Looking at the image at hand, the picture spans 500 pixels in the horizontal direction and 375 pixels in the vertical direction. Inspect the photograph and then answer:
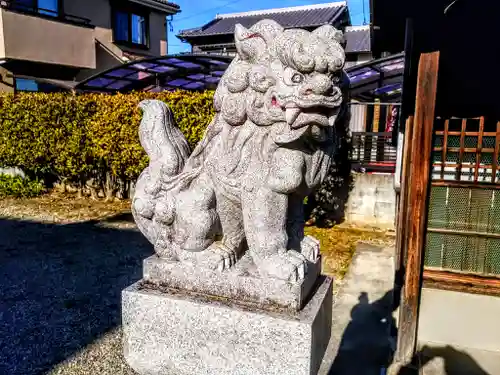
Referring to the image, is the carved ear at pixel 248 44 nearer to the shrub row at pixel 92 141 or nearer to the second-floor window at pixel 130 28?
the shrub row at pixel 92 141

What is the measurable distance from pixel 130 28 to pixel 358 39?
8538 millimetres

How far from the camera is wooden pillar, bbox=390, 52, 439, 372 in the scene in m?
3.18

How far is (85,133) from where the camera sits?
8.62 metres

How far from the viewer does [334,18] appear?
15945mm

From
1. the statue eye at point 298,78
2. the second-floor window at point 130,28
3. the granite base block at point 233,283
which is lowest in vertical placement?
the granite base block at point 233,283

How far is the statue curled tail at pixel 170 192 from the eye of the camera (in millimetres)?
2023

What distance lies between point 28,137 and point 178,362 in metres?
8.49

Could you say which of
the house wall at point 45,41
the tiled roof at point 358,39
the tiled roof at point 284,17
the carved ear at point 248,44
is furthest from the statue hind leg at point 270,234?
the tiled roof at point 284,17

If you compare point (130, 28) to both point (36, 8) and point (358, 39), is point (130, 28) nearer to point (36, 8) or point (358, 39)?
point (36, 8)

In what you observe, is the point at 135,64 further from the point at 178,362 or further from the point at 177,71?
the point at 178,362

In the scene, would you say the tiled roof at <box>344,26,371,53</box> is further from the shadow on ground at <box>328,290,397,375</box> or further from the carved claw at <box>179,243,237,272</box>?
the carved claw at <box>179,243,237,272</box>

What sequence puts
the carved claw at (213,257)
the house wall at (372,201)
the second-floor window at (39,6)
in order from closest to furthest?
the carved claw at (213,257) → the house wall at (372,201) → the second-floor window at (39,6)

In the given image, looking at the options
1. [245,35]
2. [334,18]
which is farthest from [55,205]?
[334,18]

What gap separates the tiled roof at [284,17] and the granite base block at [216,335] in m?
15.6
